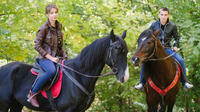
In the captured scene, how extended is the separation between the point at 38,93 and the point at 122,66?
1743 mm

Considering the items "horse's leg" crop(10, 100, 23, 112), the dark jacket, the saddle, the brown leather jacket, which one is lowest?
"horse's leg" crop(10, 100, 23, 112)

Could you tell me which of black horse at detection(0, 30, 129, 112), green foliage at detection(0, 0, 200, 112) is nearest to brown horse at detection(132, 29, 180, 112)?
black horse at detection(0, 30, 129, 112)

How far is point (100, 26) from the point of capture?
855 cm

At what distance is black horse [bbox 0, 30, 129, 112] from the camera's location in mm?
4027

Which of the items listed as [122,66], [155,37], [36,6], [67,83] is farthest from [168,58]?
[36,6]

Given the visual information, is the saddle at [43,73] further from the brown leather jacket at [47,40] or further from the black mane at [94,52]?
the black mane at [94,52]

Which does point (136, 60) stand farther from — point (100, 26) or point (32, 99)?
point (100, 26)

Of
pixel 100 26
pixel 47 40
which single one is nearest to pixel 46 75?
pixel 47 40

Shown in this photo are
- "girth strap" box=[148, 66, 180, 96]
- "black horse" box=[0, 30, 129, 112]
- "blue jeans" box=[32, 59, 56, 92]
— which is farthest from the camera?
"girth strap" box=[148, 66, 180, 96]

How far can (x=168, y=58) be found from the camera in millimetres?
5609

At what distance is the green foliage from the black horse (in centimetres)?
291

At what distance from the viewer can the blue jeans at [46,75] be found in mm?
4309

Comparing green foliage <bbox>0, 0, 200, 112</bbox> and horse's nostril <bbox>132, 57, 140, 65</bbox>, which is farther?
green foliage <bbox>0, 0, 200, 112</bbox>

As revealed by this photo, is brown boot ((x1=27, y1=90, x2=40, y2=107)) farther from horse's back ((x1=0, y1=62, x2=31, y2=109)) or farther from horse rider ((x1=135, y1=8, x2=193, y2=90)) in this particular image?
horse rider ((x1=135, y1=8, x2=193, y2=90))
